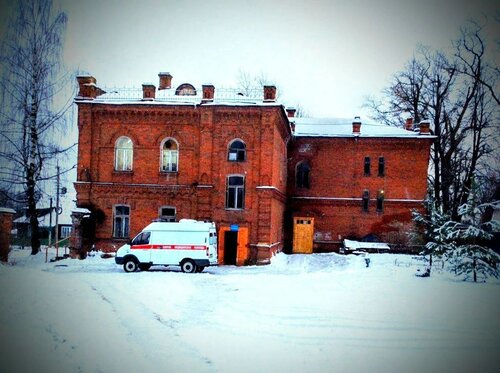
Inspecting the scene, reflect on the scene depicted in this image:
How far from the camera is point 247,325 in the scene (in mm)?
10445

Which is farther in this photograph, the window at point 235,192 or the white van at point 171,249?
the window at point 235,192

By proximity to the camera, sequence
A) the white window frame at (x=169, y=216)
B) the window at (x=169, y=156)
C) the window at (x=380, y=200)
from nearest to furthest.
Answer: the white window frame at (x=169, y=216) → the window at (x=169, y=156) → the window at (x=380, y=200)

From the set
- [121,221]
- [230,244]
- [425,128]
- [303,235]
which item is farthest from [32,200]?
[425,128]

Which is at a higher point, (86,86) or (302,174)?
(86,86)

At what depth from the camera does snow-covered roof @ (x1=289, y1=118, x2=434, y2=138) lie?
31.0 metres

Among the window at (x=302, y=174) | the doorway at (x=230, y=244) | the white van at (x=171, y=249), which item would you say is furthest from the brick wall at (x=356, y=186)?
the white van at (x=171, y=249)

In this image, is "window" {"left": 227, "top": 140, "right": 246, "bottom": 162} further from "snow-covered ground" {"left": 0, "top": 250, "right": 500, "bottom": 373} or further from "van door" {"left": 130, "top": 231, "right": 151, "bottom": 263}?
"snow-covered ground" {"left": 0, "top": 250, "right": 500, "bottom": 373}

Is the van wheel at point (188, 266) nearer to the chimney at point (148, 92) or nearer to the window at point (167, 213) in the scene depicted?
the window at point (167, 213)

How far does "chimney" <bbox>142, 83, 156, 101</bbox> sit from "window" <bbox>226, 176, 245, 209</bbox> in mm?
6041

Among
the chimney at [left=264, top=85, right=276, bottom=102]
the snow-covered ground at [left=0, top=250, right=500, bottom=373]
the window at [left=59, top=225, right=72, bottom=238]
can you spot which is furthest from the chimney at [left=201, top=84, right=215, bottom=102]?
the window at [left=59, top=225, right=72, bottom=238]

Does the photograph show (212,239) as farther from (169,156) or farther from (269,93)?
(269,93)

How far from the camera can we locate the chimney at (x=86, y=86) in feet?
80.6

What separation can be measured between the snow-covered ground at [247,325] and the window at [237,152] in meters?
9.01

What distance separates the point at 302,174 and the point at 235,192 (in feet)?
29.5
